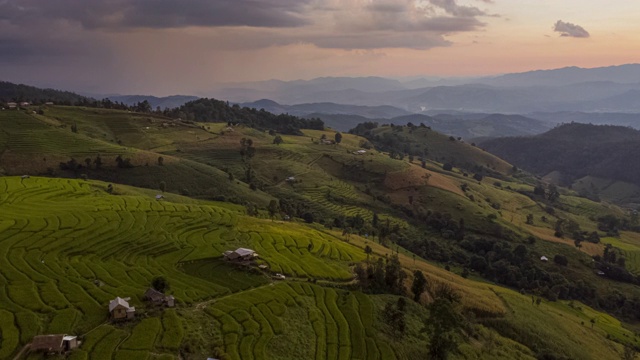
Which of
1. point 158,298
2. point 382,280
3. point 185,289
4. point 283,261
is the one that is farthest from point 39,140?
A: point 382,280

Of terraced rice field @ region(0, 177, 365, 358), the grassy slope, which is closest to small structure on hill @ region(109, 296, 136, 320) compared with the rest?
terraced rice field @ region(0, 177, 365, 358)

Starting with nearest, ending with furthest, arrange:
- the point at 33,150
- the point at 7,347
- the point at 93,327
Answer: the point at 7,347 → the point at 93,327 → the point at 33,150

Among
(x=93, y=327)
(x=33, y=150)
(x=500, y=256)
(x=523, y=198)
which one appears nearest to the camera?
(x=93, y=327)

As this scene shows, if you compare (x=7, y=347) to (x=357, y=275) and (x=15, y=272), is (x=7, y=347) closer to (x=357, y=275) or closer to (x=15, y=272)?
(x=15, y=272)

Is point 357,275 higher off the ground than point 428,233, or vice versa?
point 357,275

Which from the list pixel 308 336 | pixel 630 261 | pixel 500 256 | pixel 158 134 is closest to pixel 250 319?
pixel 308 336

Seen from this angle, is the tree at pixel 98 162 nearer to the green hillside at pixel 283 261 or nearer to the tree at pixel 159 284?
the green hillside at pixel 283 261
